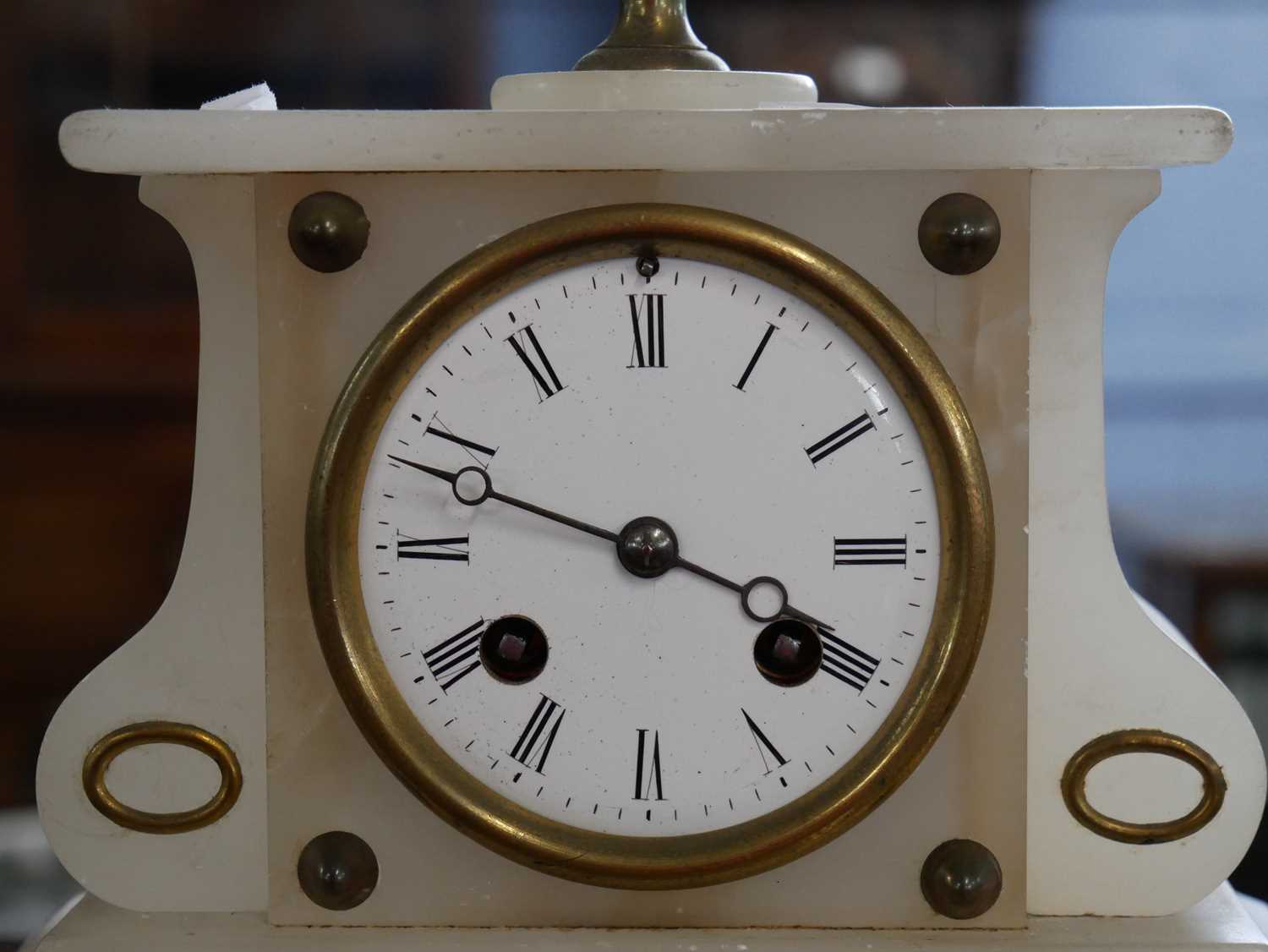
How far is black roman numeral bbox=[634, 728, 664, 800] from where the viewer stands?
0.76 m

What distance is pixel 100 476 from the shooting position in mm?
2080

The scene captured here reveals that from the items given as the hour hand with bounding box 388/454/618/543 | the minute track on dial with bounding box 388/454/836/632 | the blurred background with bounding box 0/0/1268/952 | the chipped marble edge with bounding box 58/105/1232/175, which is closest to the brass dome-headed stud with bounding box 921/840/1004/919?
the minute track on dial with bounding box 388/454/836/632

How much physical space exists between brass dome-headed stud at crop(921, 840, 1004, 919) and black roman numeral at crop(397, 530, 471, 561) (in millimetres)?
297

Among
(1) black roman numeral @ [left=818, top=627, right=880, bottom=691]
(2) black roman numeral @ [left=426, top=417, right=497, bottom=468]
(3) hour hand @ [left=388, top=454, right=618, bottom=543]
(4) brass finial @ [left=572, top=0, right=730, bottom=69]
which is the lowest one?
(1) black roman numeral @ [left=818, top=627, right=880, bottom=691]

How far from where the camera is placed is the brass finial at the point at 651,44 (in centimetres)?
82

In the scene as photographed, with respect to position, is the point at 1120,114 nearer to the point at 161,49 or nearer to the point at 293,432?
the point at 293,432

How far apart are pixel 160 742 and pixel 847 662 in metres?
0.37

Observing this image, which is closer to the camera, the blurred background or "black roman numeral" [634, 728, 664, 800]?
"black roman numeral" [634, 728, 664, 800]

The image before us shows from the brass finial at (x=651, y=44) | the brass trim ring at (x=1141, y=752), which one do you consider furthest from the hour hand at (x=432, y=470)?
the brass trim ring at (x=1141, y=752)

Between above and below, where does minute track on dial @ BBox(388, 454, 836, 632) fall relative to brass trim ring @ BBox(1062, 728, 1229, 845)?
above

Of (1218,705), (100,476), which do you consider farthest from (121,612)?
(1218,705)

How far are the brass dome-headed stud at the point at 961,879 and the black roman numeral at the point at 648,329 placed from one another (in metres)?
0.30

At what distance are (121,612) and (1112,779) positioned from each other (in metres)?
1.59

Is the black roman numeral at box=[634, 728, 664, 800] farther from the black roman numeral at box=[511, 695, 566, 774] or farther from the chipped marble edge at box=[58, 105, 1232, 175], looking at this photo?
the chipped marble edge at box=[58, 105, 1232, 175]
